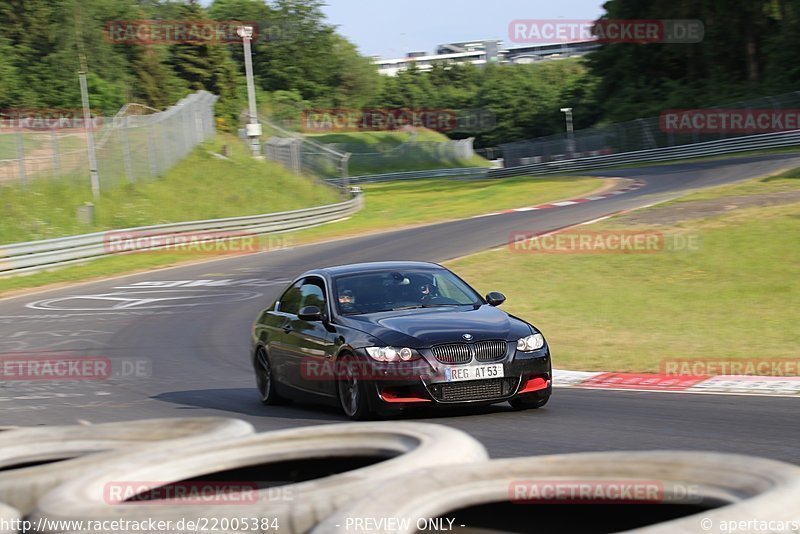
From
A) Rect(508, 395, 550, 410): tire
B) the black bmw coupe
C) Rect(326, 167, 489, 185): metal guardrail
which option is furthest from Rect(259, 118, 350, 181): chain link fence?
Rect(508, 395, 550, 410): tire

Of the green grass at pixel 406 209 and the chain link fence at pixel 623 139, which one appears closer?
the green grass at pixel 406 209

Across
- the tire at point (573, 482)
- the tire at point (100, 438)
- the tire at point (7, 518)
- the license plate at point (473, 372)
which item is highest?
the tire at point (573, 482)

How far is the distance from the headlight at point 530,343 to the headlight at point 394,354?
3.18ft

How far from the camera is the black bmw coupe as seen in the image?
9695 millimetres

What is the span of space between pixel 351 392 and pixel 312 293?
1.77 meters

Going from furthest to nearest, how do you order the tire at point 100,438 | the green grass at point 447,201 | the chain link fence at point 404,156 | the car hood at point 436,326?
the chain link fence at point 404,156 → the green grass at point 447,201 → the car hood at point 436,326 → the tire at point 100,438

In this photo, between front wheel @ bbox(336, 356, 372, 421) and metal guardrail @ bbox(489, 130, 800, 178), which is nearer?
front wheel @ bbox(336, 356, 372, 421)

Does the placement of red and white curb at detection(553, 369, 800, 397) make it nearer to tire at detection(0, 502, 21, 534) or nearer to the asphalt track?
the asphalt track

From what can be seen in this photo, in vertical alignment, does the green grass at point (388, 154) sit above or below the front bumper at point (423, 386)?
below

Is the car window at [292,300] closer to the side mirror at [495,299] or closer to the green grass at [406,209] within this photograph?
the side mirror at [495,299]

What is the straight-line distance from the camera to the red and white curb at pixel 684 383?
35.8 feet

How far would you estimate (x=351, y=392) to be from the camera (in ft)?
33.2

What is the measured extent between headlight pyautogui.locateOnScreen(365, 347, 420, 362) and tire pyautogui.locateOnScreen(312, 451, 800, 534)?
521cm

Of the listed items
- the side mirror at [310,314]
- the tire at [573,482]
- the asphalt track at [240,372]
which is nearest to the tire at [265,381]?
the asphalt track at [240,372]
